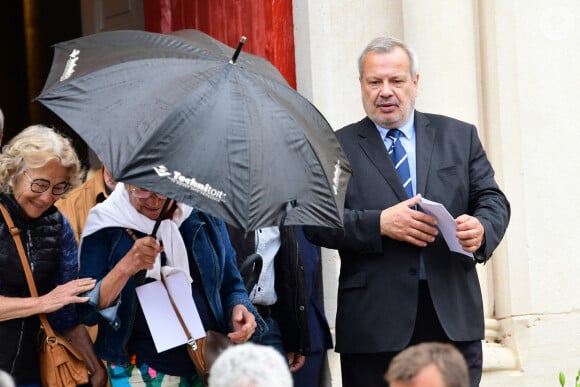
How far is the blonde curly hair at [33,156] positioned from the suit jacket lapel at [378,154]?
4.11ft

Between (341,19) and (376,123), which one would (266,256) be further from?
(341,19)

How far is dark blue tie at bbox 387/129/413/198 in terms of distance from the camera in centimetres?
592

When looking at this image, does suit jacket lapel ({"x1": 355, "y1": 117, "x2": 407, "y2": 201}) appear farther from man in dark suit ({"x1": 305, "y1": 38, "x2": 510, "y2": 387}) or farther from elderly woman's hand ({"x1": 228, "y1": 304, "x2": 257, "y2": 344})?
elderly woman's hand ({"x1": 228, "y1": 304, "x2": 257, "y2": 344})

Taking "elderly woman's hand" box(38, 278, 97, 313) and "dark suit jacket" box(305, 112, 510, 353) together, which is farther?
"dark suit jacket" box(305, 112, 510, 353)

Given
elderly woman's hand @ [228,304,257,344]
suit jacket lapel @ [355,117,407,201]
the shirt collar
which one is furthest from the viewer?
the shirt collar

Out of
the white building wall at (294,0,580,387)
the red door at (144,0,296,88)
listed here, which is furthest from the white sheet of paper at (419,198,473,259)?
the red door at (144,0,296,88)

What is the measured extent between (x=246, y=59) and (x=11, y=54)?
26.0 ft

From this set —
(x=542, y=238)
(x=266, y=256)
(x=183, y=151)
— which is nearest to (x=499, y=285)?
(x=542, y=238)

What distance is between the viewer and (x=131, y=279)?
541cm

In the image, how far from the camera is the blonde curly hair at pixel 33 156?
555 cm

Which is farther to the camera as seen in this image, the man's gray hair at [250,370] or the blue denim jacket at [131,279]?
the blue denim jacket at [131,279]

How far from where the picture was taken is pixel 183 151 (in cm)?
478

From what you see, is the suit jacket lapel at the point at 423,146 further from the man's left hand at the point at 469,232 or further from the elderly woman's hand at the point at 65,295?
the elderly woman's hand at the point at 65,295

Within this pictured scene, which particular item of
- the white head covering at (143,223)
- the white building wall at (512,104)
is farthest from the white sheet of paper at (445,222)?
the white building wall at (512,104)
